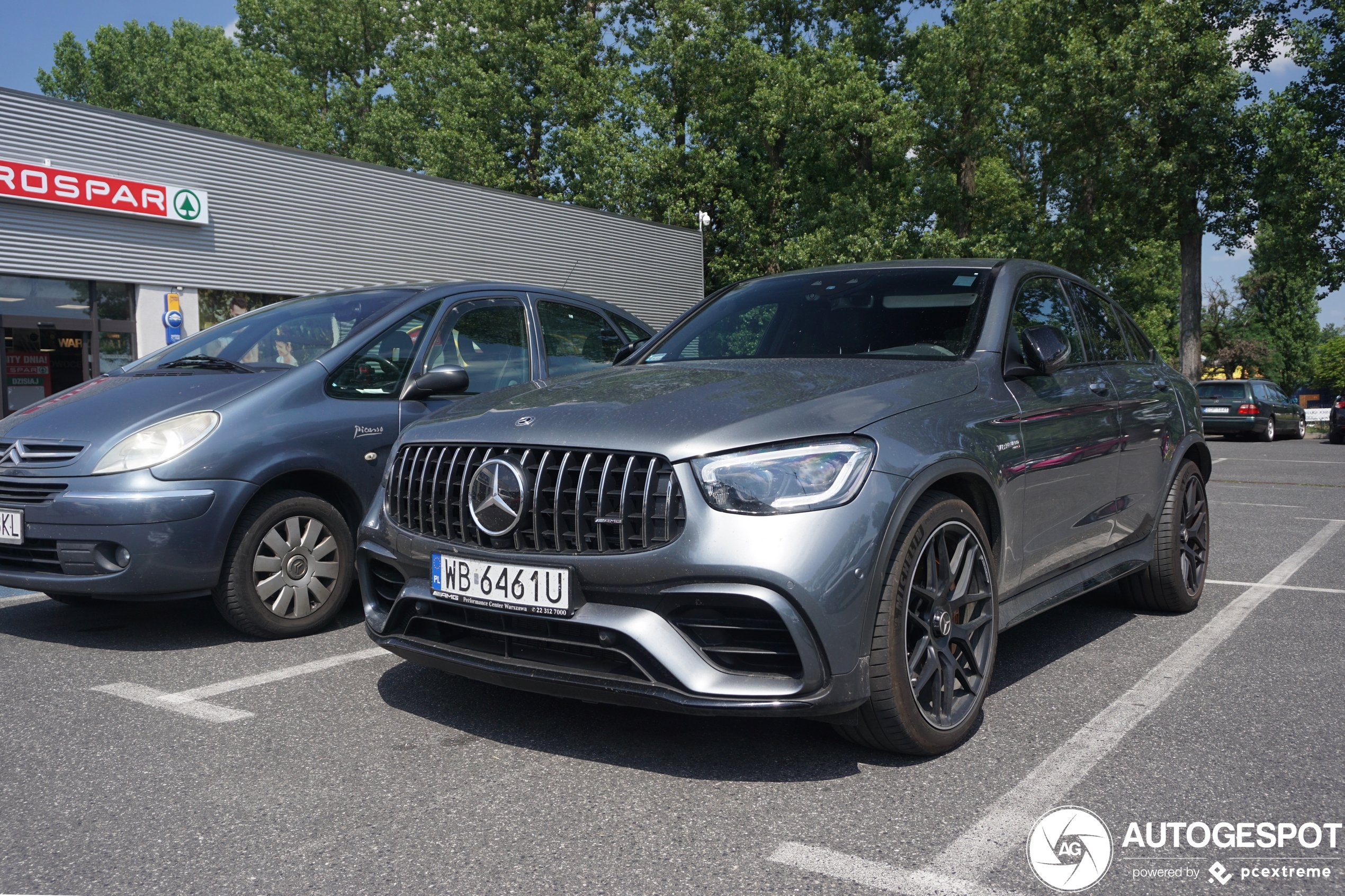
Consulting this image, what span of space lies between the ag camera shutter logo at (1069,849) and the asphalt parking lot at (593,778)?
0.04 m

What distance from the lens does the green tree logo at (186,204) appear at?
16172mm

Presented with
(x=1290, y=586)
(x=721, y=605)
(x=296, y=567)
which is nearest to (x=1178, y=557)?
(x=1290, y=586)

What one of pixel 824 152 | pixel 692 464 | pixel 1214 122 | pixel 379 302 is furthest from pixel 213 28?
pixel 692 464

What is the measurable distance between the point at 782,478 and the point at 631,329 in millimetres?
3886

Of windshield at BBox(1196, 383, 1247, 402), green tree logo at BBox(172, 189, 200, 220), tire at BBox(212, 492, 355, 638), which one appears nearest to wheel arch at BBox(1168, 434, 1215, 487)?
tire at BBox(212, 492, 355, 638)

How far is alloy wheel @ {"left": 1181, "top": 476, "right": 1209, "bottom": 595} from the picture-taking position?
17.3ft

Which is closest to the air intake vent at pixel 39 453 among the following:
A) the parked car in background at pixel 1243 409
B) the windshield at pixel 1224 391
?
the parked car in background at pixel 1243 409

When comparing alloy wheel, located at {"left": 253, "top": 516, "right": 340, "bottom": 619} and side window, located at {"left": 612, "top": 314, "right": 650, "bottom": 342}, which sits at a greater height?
side window, located at {"left": 612, "top": 314, "right": 650, "bottom": 342}

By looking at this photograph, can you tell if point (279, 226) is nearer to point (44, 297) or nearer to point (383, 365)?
point (44, 297)

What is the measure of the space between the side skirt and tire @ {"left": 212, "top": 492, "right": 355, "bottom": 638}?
9.08ft

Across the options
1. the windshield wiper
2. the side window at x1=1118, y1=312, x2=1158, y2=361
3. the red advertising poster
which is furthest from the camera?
the red advertising poster

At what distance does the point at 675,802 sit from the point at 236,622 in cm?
255

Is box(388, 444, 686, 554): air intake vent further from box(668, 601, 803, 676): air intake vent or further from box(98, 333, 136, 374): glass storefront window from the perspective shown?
box(98, 333, 136, 374): glass storefront window

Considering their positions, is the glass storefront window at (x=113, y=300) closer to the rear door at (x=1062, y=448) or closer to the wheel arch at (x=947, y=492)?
the rear door at (x=1062, y=448)
